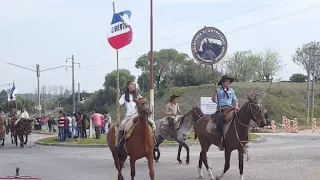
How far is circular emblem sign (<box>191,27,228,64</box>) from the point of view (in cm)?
2559

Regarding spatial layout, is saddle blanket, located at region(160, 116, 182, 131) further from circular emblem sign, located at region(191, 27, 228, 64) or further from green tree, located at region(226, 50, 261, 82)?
green tree, located at region(226, 50, 261, 82)

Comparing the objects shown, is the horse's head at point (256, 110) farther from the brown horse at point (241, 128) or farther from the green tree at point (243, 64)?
the green tree at point (243, 64)

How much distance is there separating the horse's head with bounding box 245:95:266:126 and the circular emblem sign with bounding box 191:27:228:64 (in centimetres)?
1327

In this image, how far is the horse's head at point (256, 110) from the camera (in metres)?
12.2

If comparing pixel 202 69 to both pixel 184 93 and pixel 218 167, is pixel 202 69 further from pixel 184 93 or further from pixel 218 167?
pixel 218 167

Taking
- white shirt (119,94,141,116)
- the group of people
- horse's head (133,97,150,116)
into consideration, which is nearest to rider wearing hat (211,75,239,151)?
white shirt (119,94,141,116)

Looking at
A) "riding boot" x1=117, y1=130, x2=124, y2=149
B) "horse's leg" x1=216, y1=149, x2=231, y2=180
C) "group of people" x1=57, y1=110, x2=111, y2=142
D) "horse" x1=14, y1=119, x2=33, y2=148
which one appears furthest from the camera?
"group of people" x1=57, y1=110, x2=111, y2=142

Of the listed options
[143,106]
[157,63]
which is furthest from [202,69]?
[143,106]

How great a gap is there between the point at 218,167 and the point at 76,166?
531 cm

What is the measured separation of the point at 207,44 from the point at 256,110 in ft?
47.4

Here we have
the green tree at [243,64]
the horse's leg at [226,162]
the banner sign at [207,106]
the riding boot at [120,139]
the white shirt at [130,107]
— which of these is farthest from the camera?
the green tree at [243,64]

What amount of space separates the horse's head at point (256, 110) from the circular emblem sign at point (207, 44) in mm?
13267

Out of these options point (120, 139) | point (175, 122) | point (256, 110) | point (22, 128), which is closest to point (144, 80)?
point (22, 128)

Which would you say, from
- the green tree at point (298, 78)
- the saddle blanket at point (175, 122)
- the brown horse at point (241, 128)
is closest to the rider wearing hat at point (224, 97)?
the brown horse at point (241, 128)
